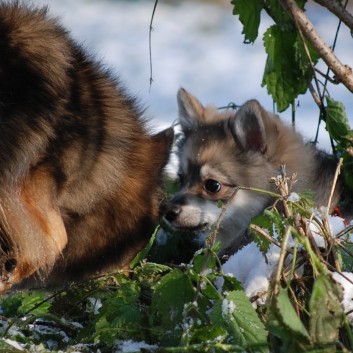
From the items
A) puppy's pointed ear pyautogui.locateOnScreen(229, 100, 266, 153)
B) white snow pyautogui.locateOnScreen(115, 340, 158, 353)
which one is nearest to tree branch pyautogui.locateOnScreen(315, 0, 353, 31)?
puppy's pointed ear pyautogui.locateOnScreen(229, 100, 266, 153)

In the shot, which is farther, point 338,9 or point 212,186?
point 212,186

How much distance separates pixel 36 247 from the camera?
223 cm

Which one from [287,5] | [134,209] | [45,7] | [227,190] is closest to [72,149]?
[134,209]

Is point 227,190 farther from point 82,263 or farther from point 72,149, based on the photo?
point 72,149

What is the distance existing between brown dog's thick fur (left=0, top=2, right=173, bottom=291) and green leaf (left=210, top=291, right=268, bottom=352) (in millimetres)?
854

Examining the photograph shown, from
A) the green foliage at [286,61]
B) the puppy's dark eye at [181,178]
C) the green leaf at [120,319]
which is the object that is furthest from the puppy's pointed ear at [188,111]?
the green leaf at [120,319]

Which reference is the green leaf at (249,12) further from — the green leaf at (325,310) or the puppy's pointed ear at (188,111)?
the green leaf at (325,310)

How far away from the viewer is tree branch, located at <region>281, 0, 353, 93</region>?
7.36 feet

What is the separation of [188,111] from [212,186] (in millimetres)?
448

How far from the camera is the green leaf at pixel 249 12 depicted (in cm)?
239

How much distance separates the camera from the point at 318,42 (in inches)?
89.1

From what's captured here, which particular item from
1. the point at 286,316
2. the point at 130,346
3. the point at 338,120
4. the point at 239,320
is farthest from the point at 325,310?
the point at 338,120

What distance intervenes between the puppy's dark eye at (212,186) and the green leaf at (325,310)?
182 centimetres

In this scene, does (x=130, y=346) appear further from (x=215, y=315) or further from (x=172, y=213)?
(x=172, y=213)
